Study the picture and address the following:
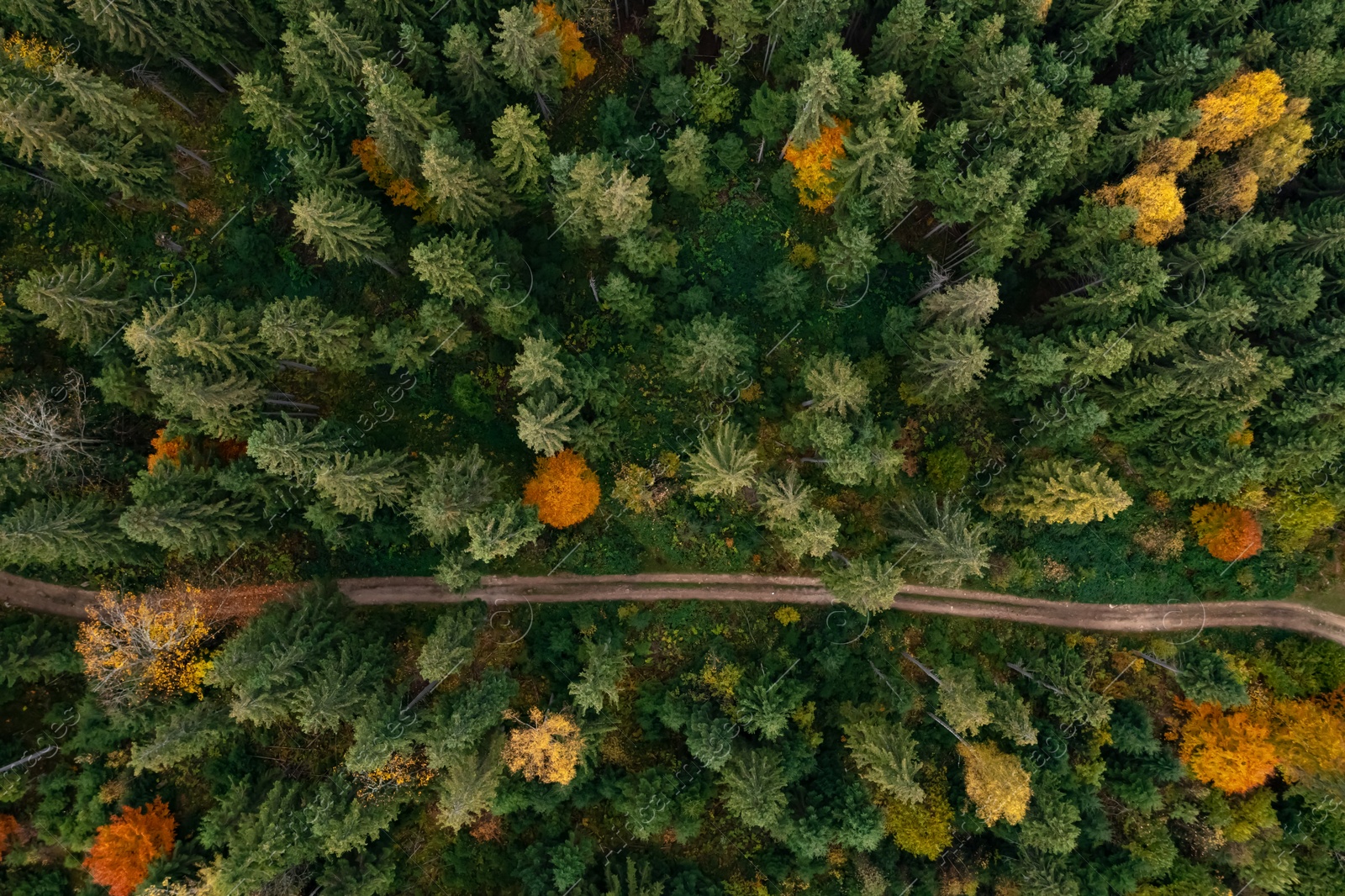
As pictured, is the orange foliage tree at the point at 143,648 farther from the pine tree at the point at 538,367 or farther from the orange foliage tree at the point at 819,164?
the orange foliage tree at the point at 819,164

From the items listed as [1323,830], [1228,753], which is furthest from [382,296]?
[1323,830]

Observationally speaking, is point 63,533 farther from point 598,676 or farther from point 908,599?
point 908,599

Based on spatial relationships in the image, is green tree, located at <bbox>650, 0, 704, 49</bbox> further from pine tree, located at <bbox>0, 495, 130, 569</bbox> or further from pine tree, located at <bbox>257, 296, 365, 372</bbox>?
pine tree, located at <bbox>0, 495, 130, 569</bbox>

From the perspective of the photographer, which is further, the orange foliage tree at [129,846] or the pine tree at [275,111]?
the orange foliage tree at [129,846]

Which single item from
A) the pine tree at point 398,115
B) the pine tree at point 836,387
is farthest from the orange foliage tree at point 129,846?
the pine tree at point 836,387

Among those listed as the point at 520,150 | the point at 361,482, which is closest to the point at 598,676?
the point at 361,482

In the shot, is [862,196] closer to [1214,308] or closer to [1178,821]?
[1214,308]
